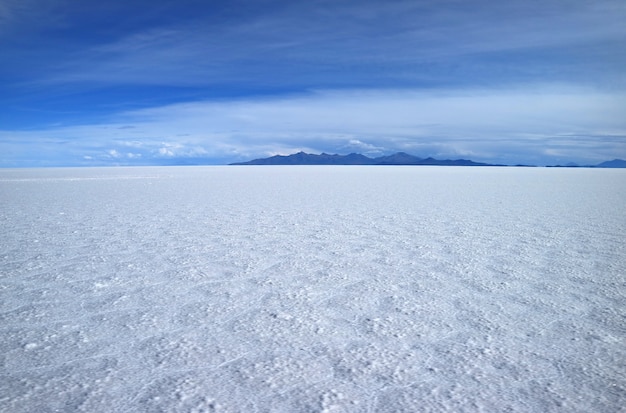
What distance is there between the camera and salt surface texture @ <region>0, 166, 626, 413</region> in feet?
6.59

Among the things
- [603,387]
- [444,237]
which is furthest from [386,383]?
[444,237]

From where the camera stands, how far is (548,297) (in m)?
3.42

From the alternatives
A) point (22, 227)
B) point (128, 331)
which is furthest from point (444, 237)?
point (22, 227)

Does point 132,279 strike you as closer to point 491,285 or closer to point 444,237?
point 491,285

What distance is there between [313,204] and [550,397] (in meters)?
8.95

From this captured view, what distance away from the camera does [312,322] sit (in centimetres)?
288

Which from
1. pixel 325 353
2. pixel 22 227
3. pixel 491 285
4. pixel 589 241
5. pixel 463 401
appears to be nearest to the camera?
pixel 463 401

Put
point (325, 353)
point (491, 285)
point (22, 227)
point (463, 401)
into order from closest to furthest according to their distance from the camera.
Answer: point (463, 401) < point (325, 353) < point (491, 285) < point (22, 227)

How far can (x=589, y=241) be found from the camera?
578cm

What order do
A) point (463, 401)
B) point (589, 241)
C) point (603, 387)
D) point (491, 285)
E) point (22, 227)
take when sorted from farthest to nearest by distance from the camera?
point (22, 227), point (589, 241), point (491, 285), point (603, 387), point (463, 401)

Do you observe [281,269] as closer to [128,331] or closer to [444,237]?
[128,331]

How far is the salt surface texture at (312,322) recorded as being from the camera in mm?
2008

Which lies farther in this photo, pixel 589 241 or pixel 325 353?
pixel 589 241

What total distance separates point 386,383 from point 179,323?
5.14 feet
